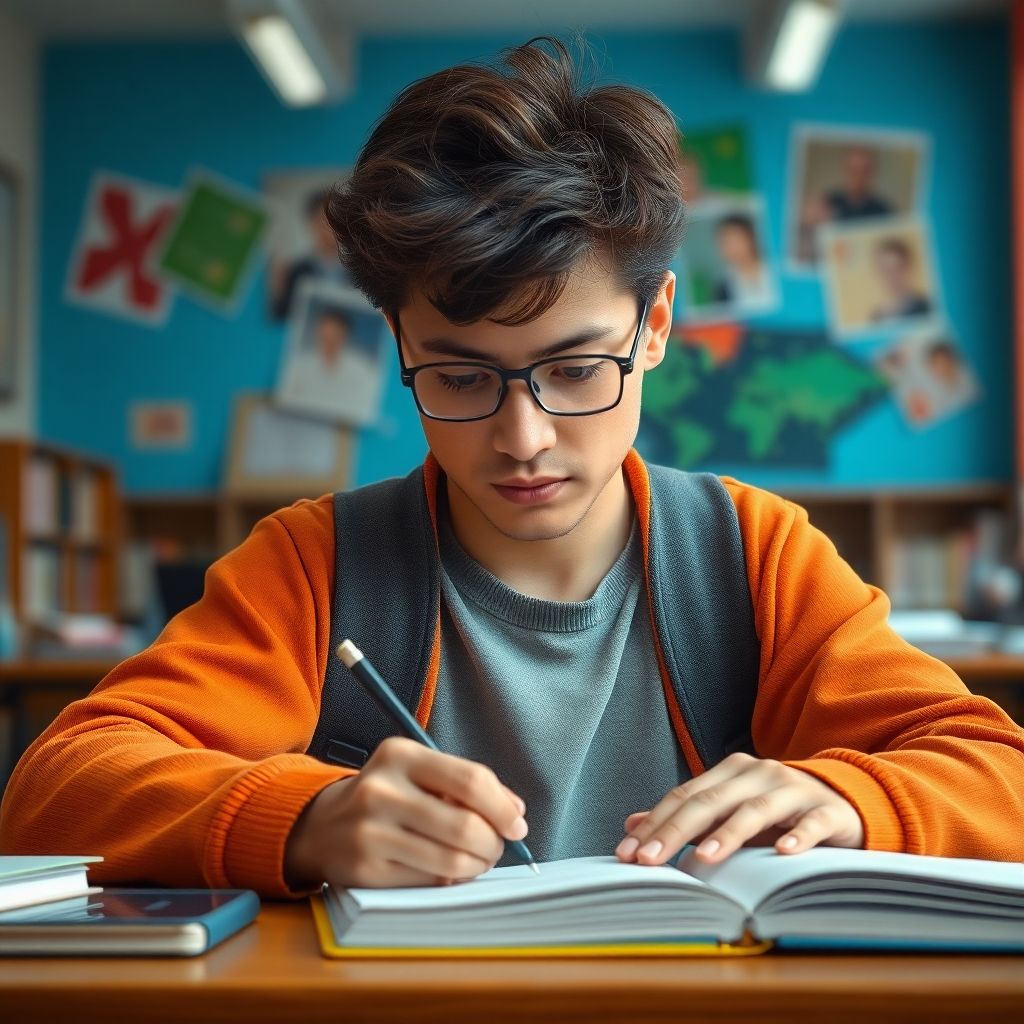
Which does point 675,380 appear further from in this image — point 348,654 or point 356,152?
point 348,654

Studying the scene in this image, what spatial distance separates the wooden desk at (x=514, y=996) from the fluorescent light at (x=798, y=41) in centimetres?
445

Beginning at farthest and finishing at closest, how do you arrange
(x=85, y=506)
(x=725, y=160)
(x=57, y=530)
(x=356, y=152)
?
(x=356, y=152)
(x=725, y=160)
(x=85, y=506)
(x=57, y=530)

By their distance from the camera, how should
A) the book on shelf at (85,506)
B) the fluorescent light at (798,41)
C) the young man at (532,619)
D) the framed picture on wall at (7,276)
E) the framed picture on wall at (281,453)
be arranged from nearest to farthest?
the young man at (532,619), the fluorescent light at (798,41), the book on shelf at (85,506), the framed picture on wall at (7,276), the framed picture on wall at (281,453)

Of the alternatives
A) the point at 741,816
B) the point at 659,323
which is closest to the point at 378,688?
the point at 741,816

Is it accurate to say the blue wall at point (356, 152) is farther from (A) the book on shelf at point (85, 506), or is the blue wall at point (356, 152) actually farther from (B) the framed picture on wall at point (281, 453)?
(A) the book on shelf at point (85, 506)

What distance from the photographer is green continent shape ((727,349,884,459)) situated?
18.8 feet

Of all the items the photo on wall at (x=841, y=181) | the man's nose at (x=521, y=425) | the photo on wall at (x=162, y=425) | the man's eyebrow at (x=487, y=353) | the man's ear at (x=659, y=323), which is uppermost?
the photo on wall at (x=841, y=181)

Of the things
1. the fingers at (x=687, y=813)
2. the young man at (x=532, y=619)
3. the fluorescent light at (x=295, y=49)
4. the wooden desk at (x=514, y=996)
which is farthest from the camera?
the fluorescent light at (x=295, y=49)

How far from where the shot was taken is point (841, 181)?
5.84 meters

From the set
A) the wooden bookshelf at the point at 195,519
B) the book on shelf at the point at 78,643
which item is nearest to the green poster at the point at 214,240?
the wooden bookshelf at the point at 195,519

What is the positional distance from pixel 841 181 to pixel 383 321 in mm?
2018

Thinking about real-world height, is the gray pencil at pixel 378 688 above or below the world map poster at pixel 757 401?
below

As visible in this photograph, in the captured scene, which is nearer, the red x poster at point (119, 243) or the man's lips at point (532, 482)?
the man's lips at point (532, 482)

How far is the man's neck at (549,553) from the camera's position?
136 centimetres
